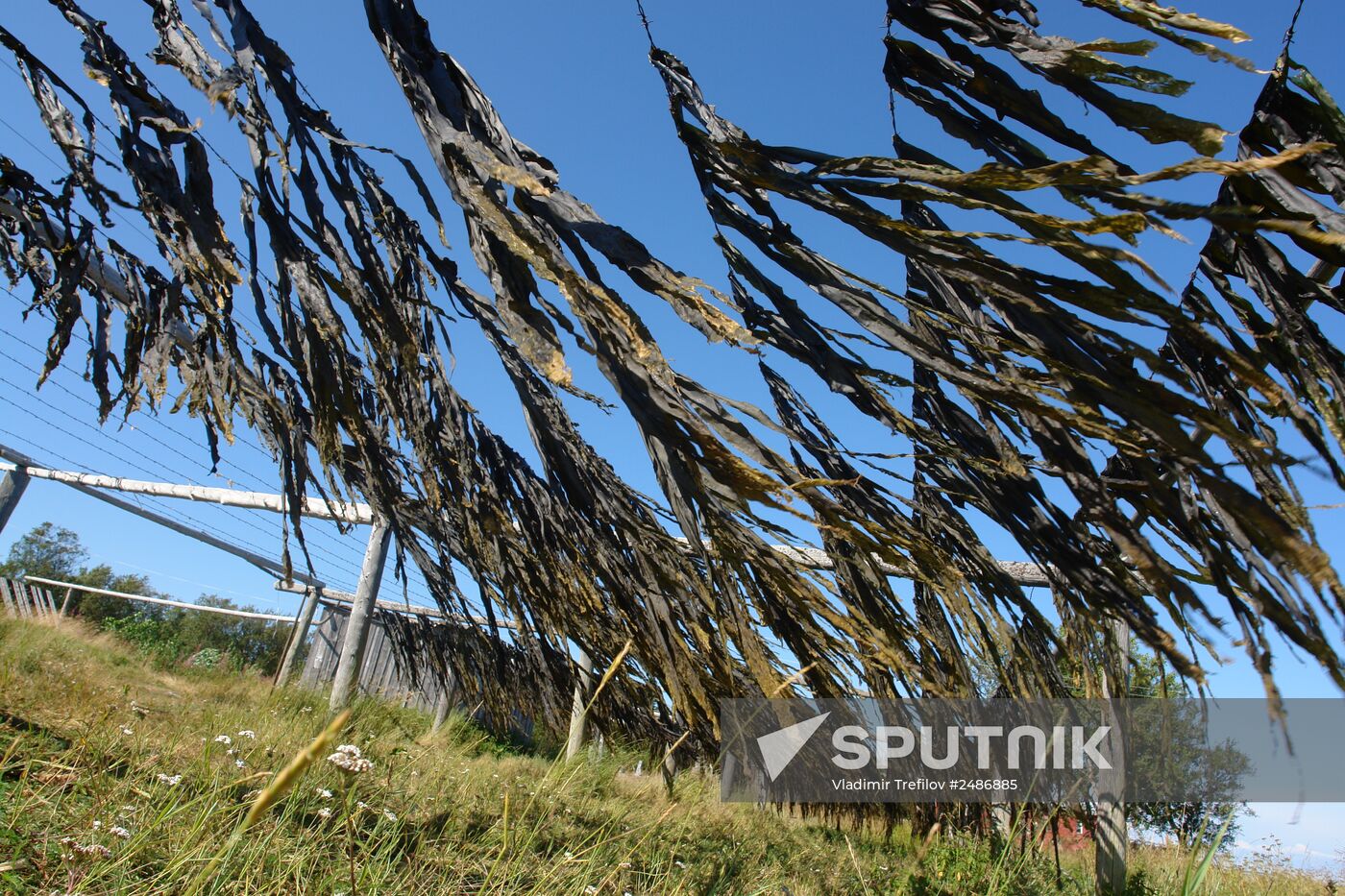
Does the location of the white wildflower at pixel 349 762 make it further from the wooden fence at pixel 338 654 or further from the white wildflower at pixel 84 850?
the wooden fence at pixel 338 654

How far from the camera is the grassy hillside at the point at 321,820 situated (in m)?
1.72

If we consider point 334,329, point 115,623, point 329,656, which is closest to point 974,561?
point 334,329

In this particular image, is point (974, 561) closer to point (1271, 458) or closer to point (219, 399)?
point (1271, 458)

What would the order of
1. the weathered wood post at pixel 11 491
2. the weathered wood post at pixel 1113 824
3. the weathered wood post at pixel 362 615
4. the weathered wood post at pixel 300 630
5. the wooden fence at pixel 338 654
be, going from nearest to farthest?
the weathered wood post at pixel 1113 824 → the weathered wood post at pixel 362 615 → the weathered wood post at pixel 11 491 → the weathered wood post at pixel 300 630 → the wooden fence at pixel 338 654

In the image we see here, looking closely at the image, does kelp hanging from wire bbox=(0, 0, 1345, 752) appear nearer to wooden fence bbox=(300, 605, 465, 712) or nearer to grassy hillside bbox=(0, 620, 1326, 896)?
grassy hillside bbox=(0, 620, 1326, 896)

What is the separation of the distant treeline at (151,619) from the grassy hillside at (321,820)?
2.98 metres

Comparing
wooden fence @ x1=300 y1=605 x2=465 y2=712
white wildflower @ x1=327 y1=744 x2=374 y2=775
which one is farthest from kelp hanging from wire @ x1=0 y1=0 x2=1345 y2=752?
wooden fence @ x1=300 y1=605 x2=465 y2=712

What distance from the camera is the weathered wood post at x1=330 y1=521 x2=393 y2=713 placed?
221 inches

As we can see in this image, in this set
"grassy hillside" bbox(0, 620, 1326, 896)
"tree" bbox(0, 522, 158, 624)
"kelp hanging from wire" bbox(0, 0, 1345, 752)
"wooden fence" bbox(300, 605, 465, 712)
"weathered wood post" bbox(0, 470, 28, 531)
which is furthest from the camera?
"tree" bbox(0, 522, 158, 624)

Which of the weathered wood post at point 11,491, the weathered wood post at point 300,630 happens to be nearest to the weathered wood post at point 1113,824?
the weathered wood post at point 300,630

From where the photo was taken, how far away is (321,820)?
2336 millimetres

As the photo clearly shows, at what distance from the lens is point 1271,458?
0.96 metres

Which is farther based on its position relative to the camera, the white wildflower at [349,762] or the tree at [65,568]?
the tree at [65,568]

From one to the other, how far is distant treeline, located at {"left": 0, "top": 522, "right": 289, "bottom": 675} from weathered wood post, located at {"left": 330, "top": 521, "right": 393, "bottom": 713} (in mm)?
1271
